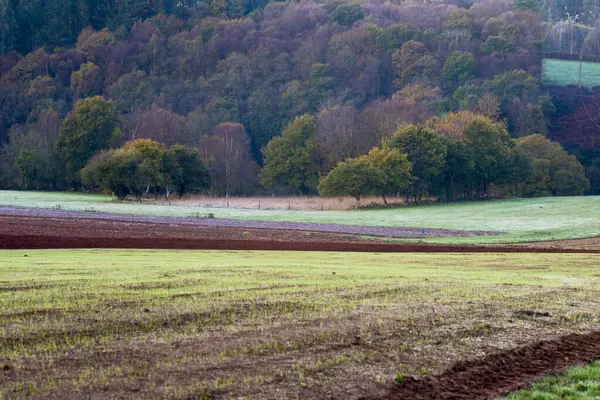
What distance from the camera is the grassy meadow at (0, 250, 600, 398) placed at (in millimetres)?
11188

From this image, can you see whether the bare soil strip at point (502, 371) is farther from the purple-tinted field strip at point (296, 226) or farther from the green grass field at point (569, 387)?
the purple-tinted field strip at point (296, 226)

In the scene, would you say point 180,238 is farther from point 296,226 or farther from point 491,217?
point 491,217

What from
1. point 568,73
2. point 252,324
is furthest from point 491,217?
point 568,73

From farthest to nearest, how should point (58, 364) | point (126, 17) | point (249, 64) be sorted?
point (126, 17) → point (249, 64) → point (58, 364)

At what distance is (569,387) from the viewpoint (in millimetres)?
11766

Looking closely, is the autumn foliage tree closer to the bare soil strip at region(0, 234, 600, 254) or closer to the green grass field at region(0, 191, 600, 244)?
the green grass field at region(0, 191, 600, 244)

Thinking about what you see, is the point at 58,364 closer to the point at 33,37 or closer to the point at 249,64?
the point at 249,64

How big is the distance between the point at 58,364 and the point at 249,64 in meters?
154

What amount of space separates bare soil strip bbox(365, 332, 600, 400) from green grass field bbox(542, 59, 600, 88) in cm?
14987

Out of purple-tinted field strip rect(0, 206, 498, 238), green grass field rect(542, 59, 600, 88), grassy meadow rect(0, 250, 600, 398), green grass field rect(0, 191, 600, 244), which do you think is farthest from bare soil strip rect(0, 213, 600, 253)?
green grass field rect(542, 59, 600, 88)

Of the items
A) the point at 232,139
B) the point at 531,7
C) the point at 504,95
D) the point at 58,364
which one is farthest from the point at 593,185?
the point at 58,364

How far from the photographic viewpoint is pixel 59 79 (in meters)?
168

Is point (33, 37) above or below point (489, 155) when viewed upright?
above

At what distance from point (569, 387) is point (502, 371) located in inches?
43.6
